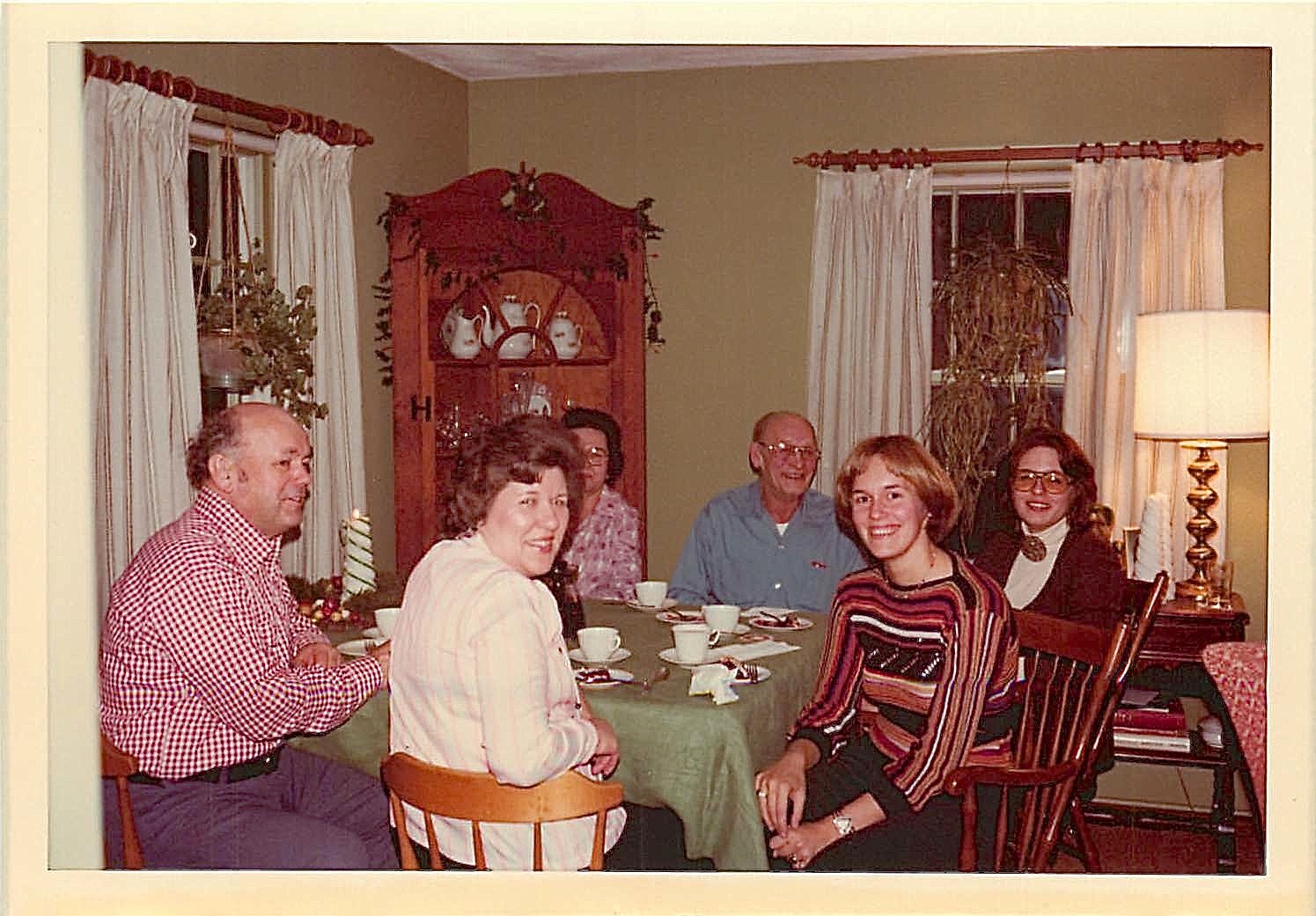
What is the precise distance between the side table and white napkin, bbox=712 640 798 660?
710mm

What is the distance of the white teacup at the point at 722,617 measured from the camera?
271cm

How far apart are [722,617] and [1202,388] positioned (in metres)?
1.06

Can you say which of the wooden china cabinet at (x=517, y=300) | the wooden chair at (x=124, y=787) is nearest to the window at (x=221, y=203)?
the wooden china cabinet at (x=517, y=300)

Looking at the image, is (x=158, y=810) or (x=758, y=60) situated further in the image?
(x=758, y=60)

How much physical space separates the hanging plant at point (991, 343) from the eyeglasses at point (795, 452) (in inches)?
9.8

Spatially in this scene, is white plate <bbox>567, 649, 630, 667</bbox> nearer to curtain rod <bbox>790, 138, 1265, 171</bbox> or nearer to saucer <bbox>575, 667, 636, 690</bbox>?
saucer <bbox>575, 667, 636, 690</bbox>

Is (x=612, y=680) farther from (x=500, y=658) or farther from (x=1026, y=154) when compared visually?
(x=1026, y=154)

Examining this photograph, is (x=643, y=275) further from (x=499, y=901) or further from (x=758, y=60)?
(x=499, y=901)

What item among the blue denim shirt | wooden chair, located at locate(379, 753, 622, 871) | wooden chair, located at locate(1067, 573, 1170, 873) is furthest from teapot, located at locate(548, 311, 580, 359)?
wooden chair, located at locate(1067, 573, 1170, 873)

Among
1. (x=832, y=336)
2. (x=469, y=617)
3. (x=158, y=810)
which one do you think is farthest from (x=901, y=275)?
(x=158, y=810)

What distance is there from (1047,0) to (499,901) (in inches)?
71.4

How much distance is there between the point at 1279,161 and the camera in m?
2.28

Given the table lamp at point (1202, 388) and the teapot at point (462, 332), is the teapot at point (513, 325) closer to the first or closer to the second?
the teapot at point (462, 332)

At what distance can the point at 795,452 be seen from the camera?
9.30ft
